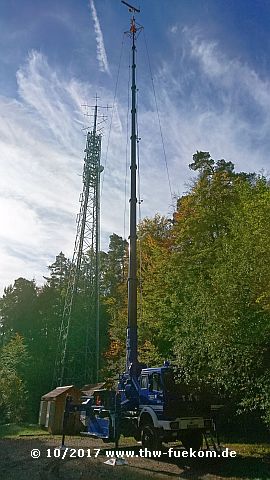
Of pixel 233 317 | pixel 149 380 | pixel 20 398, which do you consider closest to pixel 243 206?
pixel 233 317

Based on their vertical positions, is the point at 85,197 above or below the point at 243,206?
above

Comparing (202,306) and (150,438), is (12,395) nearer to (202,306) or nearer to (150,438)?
(150,438)

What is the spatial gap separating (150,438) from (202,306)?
4.38m

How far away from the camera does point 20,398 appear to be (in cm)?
3359

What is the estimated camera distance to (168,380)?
1418cm

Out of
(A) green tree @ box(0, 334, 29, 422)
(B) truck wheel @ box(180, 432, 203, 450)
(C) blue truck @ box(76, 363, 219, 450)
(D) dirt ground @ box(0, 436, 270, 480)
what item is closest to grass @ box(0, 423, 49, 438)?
(A) green tree @ box(0, 334, 29, 422)

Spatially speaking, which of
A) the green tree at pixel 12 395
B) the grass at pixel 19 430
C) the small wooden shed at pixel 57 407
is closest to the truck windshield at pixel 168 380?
the small wooden shed at pixel 57 407

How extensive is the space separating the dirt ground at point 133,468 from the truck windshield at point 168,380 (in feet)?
6.80

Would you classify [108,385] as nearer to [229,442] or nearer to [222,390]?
[229,442]

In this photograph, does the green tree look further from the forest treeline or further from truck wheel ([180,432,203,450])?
truck wheel ([180,432,203,450])

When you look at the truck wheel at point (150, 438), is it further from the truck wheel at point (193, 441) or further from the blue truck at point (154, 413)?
the truck wheel at point (193, 441)

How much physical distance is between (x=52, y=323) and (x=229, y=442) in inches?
1251

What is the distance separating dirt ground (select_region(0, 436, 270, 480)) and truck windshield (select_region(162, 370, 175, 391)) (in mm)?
2072

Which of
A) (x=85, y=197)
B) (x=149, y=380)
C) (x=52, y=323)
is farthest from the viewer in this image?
(x=52, y=323)
